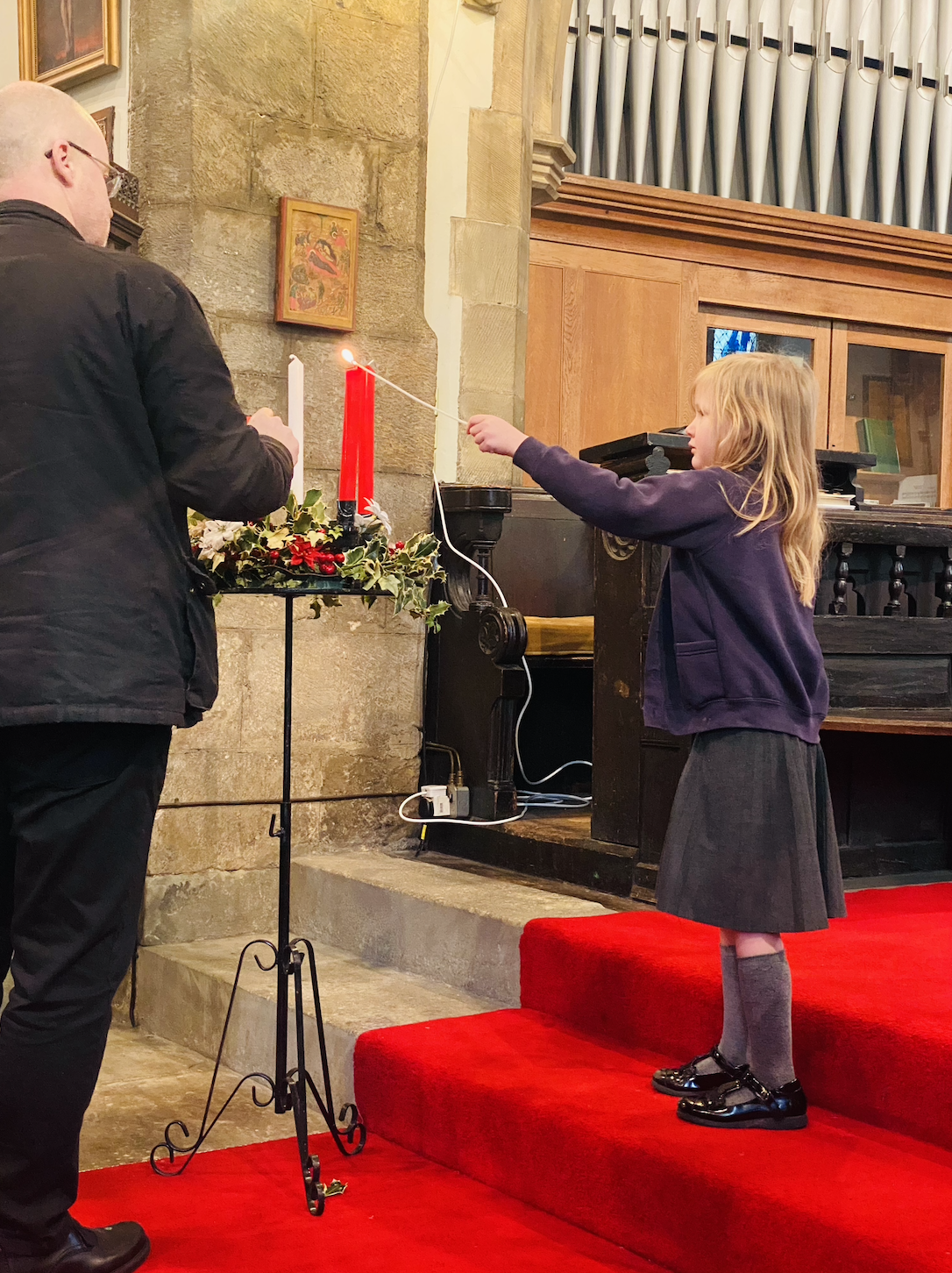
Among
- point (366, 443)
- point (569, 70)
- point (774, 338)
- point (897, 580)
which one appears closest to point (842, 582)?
point (897, 580)

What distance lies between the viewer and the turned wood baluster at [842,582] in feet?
12.7

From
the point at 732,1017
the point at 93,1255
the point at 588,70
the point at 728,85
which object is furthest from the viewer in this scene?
the point at 728,85

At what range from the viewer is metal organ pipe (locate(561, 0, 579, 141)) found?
5.64m

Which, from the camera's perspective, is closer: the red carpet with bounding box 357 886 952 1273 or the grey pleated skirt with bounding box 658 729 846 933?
the red carpet with bounding box 357 886 952 1273

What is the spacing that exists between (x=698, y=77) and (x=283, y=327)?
2489 millimetres

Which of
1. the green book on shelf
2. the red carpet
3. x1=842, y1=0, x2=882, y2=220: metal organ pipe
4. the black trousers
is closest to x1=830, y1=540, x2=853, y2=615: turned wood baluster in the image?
the red carpet

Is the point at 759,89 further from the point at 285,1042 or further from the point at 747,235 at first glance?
the point at 285,1042

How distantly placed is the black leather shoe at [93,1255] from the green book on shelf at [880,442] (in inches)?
189

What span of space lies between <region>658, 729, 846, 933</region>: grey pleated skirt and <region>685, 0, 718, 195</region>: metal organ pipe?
12.7 feet

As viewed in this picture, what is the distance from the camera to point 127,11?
4230mm

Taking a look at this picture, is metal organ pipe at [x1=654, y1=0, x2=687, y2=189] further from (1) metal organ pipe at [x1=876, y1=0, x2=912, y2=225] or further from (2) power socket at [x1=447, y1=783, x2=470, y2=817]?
(2) power socket at [x1=447, y1=783, x2=470, y2=817]

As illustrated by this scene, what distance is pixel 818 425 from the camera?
20.0 ft

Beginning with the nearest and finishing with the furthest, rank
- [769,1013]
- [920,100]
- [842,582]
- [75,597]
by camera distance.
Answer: [75,597] → [769,1013] → [842,582] → [920,100]

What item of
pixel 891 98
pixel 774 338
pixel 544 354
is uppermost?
pixel 891 98
